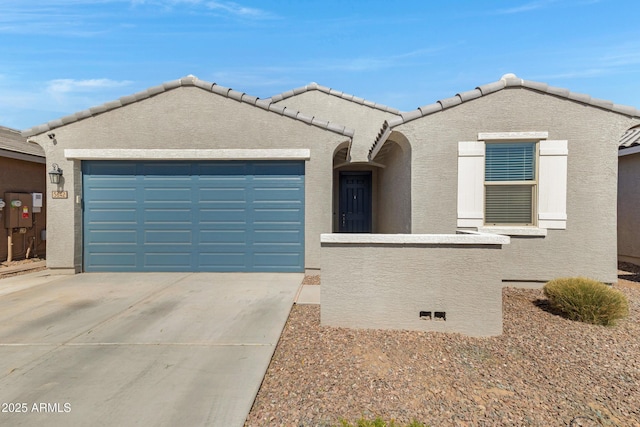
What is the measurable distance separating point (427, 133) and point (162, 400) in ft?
19.6

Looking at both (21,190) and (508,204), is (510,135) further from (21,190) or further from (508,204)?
(21,190)

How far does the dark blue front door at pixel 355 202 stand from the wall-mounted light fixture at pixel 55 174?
299 inches

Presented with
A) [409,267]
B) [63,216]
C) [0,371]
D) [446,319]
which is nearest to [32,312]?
[0,371]

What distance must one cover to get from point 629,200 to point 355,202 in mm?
7941

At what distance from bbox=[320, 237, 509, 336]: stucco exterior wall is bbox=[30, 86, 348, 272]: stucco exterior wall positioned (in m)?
2.92

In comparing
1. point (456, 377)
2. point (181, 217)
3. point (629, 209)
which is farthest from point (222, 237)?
point (629, 209)

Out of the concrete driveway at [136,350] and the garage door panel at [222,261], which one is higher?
the garage door panel at [222,261]

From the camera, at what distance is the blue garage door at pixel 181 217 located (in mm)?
7367

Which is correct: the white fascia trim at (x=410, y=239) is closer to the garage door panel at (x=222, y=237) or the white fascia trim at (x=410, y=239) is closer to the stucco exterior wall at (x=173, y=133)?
the stucco exterior wall at (x=173, y=133)

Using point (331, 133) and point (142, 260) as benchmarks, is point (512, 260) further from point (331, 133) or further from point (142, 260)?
point (142, 260)

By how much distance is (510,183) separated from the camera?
20.7ft

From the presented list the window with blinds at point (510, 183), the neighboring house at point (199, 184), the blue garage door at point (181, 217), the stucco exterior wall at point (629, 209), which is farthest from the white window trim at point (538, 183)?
the stucco exterior wall at point (629, 209)

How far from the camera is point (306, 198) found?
725 cm

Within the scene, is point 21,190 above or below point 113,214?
above
